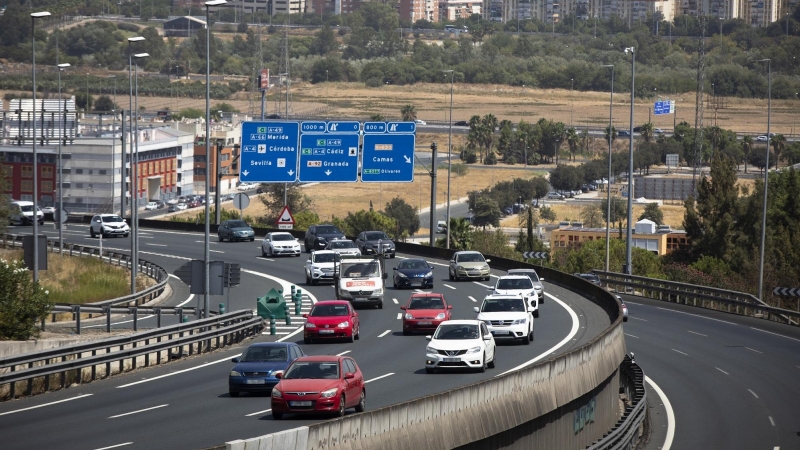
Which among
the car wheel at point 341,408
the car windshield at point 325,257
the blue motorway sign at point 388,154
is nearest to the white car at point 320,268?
the car windshield at point 325,257

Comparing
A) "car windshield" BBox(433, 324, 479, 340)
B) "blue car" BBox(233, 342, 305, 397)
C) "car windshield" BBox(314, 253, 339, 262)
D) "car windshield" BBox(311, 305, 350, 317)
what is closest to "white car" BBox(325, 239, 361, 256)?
"car windshield" BBox(314, 253, 339, 262)

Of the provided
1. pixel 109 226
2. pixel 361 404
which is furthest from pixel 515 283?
pixel 109 226

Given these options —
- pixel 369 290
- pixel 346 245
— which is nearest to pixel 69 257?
pixel 346 245

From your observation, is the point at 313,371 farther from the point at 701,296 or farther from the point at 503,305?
the point at 701,296

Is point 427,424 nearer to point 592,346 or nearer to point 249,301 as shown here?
point 592,346

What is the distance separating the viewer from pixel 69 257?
63938mm

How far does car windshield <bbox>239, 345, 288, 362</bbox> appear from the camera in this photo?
Result: 92.0 feet

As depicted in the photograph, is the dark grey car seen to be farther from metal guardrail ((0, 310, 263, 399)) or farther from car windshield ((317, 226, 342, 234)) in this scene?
metal guardrail ((0, 310, 263, 399))

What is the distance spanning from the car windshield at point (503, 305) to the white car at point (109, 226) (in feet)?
142

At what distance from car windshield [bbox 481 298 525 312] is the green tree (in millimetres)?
13012

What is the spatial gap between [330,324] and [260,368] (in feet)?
30.8

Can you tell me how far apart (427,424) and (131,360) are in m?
14.4

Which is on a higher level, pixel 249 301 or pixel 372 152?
pixel 372 152

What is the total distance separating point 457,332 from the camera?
31.6 metres
